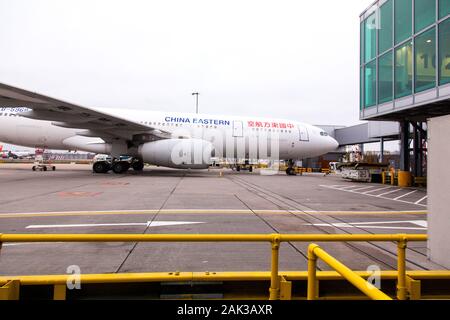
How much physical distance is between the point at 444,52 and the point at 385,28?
5.04m

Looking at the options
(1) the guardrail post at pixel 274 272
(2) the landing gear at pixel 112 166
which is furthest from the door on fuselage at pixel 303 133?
(1) the guardrail post at pixel 274 272

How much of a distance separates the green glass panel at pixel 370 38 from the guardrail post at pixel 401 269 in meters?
18.5

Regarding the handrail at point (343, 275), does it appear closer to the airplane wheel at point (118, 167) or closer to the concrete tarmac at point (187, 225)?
the concrete tarmac at point (187, 225)

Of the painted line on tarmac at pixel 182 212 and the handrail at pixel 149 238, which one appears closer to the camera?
the handrail at pixel 149 238

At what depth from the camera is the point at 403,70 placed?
53.7 ft

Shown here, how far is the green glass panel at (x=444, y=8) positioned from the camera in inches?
526

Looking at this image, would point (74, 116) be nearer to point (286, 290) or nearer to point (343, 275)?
point (286, 290)

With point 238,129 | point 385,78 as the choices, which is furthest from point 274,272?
point 238,129

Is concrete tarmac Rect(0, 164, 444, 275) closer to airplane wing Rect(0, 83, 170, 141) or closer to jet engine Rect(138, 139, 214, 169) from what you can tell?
airplane wing Rect(0, 83, 170, 141)
